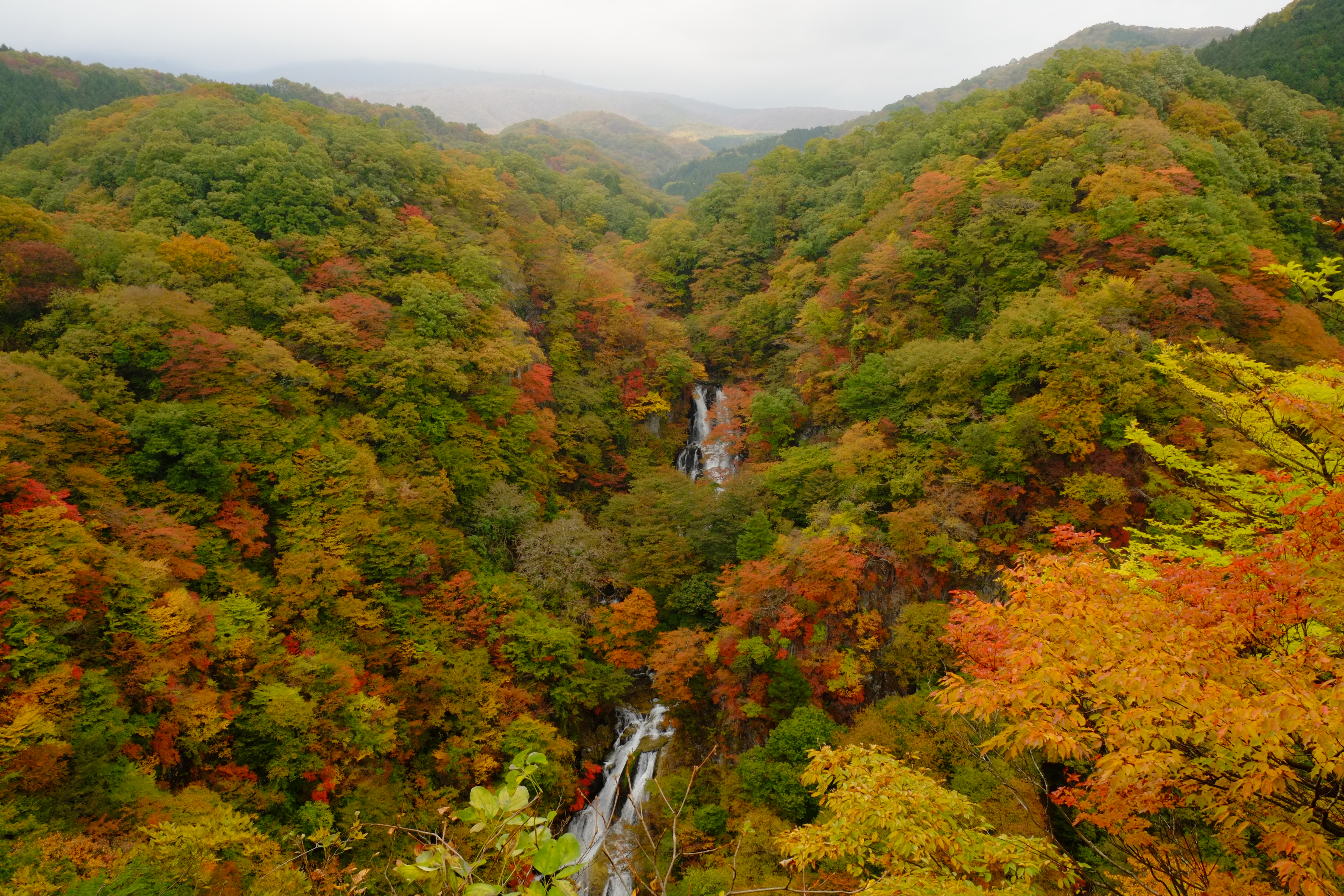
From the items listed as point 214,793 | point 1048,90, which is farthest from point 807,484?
point 1048,90

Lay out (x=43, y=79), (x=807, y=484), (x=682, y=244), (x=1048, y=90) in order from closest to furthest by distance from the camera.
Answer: (x=807, y=484)
(x=1048, y=90)
(x=43, y=79)
(x=682, y=244)

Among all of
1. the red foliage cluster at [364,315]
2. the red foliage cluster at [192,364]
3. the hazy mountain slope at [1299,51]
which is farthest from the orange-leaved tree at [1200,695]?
the hazy mountain slope at [1299,51]

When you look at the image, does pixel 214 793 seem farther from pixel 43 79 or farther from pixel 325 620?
pixel 43 79

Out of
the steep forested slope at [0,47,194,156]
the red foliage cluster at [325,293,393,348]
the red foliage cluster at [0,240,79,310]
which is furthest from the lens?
the steep forested slope at [0,47,194,156]

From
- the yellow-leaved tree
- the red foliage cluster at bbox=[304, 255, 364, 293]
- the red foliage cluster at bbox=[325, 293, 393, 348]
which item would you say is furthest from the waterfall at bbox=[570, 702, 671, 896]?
the red foliage cluster at bbox=[304, 255, 364, 293]

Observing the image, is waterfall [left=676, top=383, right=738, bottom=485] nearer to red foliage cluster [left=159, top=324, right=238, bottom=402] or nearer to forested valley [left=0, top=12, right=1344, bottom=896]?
forested valley [left=0, top=12, right=1344, bottom=896]

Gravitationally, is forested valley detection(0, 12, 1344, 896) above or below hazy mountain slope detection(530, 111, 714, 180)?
below

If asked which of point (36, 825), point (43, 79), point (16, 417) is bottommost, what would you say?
point (36, 825)
